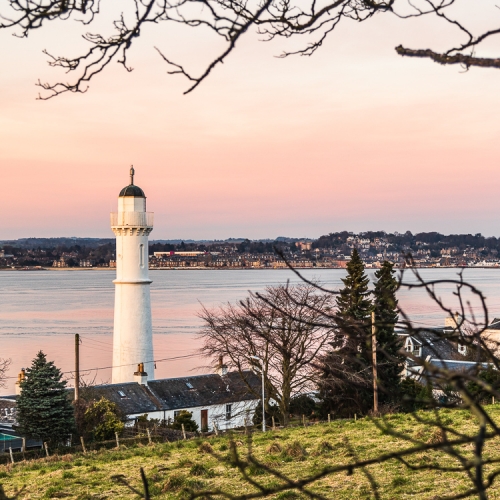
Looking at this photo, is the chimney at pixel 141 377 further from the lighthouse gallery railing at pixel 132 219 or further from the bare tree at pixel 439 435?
the bare tree at pixel 439 435

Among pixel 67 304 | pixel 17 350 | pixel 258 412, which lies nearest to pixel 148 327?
pixel 258 412

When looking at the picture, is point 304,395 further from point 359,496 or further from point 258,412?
point 359,496

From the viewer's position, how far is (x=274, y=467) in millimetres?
11062

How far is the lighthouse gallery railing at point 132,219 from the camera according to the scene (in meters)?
37.5

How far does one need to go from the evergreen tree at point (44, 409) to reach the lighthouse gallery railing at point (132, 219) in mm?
10334

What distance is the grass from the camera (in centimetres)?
934

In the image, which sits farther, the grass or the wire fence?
the wire fence

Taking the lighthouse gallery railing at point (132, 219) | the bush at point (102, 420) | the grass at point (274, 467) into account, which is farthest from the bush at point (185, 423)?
the grass at point (274, 467)

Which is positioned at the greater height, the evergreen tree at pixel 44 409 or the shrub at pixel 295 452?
the shrub at pixel 295 452

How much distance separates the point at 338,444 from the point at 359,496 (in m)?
3.63

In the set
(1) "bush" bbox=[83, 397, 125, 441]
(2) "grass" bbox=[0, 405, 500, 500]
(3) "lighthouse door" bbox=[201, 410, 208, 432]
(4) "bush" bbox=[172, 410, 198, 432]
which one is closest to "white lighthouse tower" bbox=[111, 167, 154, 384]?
(3) "lighthouse door" bbox=[201, 410, 208, 432]

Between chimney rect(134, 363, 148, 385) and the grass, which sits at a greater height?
the grass

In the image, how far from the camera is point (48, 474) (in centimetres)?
1248

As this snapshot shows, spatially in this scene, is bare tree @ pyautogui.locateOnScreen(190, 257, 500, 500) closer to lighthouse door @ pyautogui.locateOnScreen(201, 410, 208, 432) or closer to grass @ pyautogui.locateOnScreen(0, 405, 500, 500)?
grass @ pyautogui.locateOnScreen(0, 405, 500, 500)
